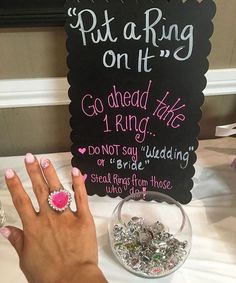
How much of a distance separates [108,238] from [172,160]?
21 cm

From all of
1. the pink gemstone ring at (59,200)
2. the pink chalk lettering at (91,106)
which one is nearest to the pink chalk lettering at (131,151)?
the pink chalk lettering at (91,106)

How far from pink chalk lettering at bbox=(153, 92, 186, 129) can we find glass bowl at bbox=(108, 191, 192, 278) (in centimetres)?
16

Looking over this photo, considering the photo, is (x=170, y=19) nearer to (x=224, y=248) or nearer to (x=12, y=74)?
(x=12, y=74)

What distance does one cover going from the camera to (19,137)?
1.00 meters

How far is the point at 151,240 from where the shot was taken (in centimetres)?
78

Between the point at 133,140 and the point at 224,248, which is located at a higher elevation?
the point at 133,140

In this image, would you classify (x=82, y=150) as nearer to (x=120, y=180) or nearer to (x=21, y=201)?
(x=120, y=180)

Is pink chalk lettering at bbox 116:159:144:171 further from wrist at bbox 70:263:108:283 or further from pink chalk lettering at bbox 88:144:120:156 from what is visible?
wrist at bbox 70:263:108:283

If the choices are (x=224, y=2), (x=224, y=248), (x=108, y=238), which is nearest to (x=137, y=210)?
(x=108, y=238)

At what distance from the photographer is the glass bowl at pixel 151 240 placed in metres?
0.76

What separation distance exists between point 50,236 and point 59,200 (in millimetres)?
62

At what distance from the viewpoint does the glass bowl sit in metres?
0.76

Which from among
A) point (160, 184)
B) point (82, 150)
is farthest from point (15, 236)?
point (160, 184)

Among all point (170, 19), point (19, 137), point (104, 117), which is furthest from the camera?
point (19, 137)
